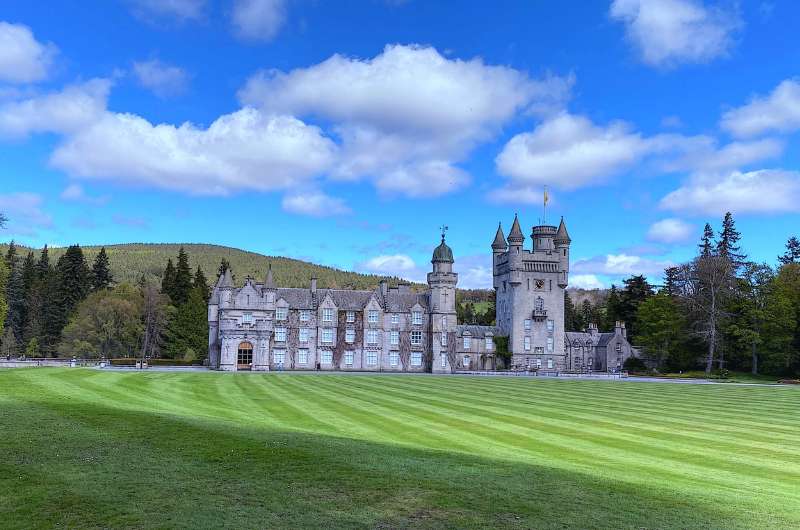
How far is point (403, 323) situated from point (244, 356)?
18.9 meters

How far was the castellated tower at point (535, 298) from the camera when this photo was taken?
83812mm

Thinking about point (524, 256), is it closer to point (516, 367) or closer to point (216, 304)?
point (516, 367)

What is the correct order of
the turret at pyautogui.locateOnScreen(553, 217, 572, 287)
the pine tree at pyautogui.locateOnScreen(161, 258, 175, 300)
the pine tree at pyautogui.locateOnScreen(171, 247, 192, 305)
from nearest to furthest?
the turret at pyautogui.locateOnScreen(553, 217, 572, 287)
the pine tree at pyautogui.locateOnScreen(171, 247, 192, 305)
the pine tree at pyautogui.locateOnScreen(161, 258, 175, 300)

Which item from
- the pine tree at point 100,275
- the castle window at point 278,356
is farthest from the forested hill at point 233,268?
the castle window at point 278,356

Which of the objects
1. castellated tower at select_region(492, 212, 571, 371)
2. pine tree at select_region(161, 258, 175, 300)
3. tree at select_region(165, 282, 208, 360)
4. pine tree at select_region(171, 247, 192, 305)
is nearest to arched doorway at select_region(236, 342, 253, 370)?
tree at select_region(165, 282, 208, 360)

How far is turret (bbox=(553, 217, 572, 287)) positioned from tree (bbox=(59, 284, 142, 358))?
5257 centimetres

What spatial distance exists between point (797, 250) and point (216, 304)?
250ft

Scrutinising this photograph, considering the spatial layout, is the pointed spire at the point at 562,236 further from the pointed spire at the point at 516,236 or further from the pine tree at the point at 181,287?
the pine tree at the point at 181,287

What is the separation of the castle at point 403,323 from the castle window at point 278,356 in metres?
0.11

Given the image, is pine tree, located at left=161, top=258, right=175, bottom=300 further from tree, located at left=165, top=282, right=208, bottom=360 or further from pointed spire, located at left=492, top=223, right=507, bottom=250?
pointed spire, located at left=492, top=223, right=507, bottom=250

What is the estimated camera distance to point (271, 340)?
76688mm

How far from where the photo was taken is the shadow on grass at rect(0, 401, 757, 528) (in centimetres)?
927

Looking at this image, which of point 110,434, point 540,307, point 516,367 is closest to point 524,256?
point 540,307

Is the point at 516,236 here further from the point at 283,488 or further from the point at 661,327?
the point at 283,488
